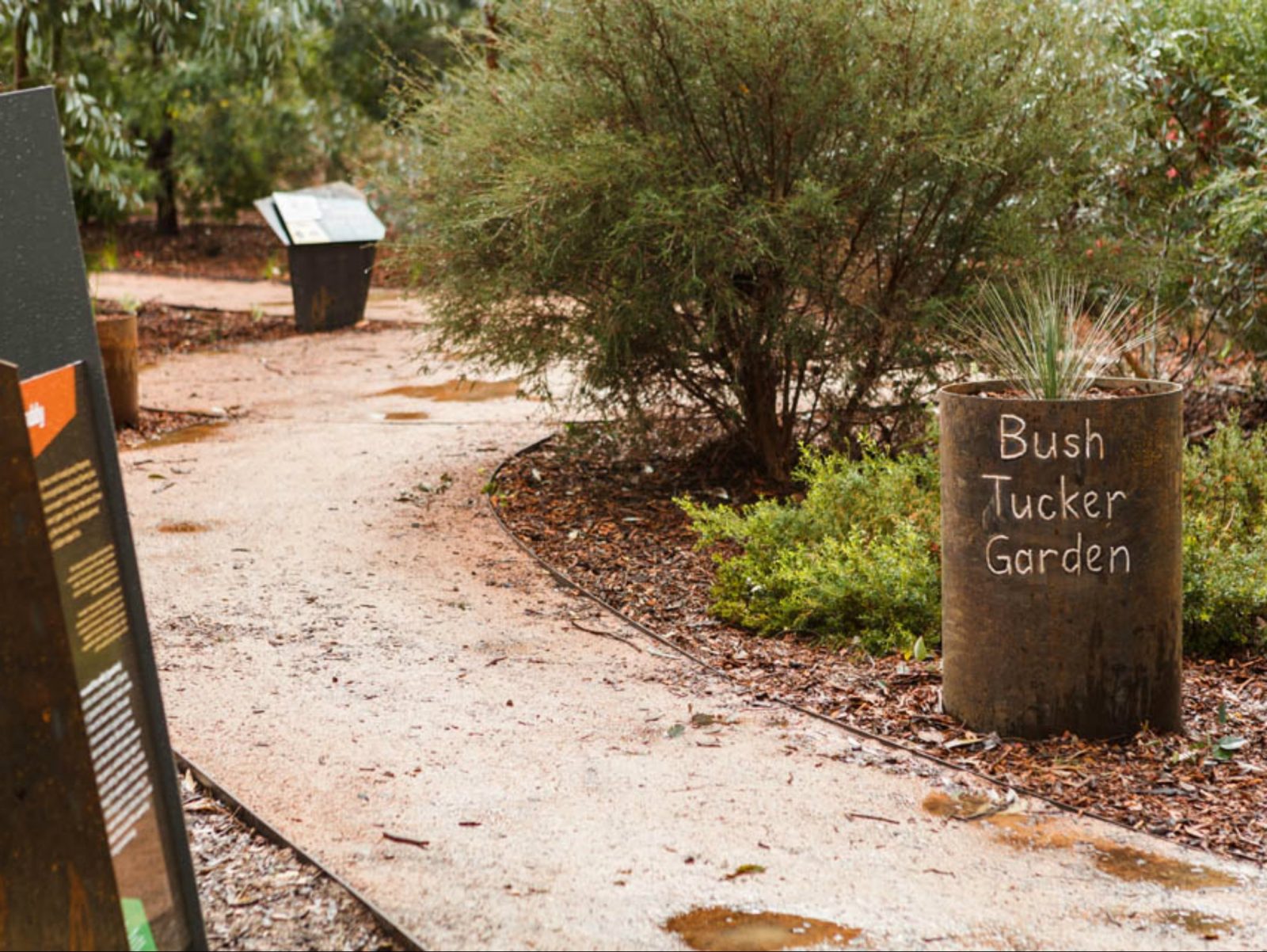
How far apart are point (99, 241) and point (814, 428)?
65.5ft

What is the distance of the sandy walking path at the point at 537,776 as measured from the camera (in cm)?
346

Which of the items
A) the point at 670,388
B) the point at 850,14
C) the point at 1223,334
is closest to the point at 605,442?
the point at 670,388

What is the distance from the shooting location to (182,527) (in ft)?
24.1

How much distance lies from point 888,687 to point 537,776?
153cm

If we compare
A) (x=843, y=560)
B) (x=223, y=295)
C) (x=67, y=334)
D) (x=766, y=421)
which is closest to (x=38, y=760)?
(x=67, y=334)

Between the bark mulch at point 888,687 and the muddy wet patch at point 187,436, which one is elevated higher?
the muddy wet patch at point 187,436

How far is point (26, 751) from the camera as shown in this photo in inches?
110

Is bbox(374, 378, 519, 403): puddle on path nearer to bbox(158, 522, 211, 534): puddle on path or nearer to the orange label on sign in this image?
bbox(158, 522, 211, 534): puddle on path

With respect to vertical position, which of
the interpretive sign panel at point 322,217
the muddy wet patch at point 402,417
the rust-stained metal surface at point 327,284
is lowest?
the muddy wet patch at point 402,417

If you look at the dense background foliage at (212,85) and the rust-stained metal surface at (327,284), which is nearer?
the dense background foliage at (212,85)

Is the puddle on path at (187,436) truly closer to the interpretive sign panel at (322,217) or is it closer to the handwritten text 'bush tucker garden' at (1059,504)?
the interpretive sign panel at (322,217)

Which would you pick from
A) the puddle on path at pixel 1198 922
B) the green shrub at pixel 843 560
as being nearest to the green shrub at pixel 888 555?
the green shrub at pixel 843 560

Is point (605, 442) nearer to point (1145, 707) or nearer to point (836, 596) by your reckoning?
point (836, 596)

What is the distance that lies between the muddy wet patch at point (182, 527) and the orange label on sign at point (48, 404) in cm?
461
